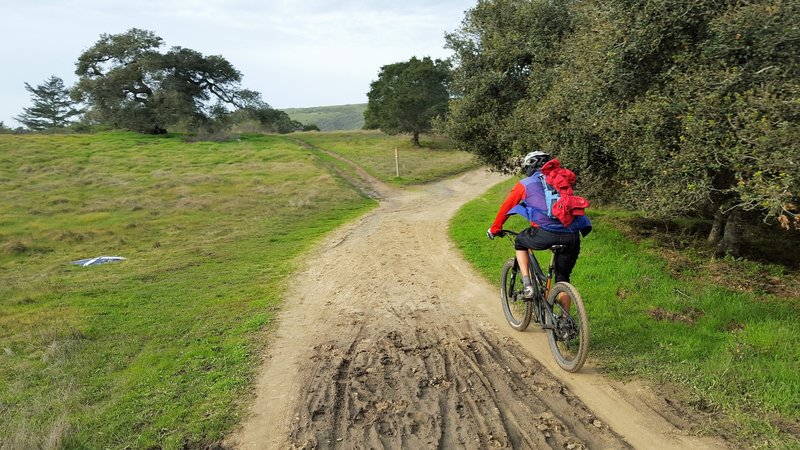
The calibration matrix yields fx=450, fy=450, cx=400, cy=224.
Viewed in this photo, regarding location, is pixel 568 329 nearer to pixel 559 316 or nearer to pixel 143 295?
pixel 559 316

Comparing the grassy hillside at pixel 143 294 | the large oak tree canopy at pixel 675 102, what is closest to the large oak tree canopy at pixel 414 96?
the grassy hillside at pixel 143 294

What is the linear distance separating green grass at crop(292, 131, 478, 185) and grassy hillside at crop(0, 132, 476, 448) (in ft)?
7.32

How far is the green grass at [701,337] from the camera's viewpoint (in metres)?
4.32

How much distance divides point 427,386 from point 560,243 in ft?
7.32

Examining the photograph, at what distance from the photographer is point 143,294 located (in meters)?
9.79

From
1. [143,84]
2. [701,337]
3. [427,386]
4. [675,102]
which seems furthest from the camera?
[143,84]

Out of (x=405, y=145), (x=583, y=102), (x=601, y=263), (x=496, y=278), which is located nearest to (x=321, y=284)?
(x=496, y=278)

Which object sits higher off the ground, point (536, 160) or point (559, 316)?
point (536, 160)

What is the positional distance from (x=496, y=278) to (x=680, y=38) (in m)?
4.99

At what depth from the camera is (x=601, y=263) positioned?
29.1 feet

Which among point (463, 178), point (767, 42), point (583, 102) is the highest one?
point (767, 42)

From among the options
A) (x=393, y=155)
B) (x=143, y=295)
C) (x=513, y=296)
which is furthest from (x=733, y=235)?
(x=393, y=155)

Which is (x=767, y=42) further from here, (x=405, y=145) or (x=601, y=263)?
(x=405, y=145)

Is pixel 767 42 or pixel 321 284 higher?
pixel 767 42
